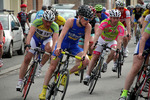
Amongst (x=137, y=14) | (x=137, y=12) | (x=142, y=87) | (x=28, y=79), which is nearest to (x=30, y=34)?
(x=28, y=79)

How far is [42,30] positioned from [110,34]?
1.96 metres

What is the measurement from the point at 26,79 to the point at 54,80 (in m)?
1.35

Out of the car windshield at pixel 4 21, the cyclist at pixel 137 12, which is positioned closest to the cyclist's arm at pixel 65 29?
the car windshield at pixel 4 21

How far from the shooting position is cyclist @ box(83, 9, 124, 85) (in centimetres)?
1030

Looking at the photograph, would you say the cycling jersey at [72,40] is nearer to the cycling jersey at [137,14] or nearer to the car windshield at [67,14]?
the cycling jersey at [137,14]

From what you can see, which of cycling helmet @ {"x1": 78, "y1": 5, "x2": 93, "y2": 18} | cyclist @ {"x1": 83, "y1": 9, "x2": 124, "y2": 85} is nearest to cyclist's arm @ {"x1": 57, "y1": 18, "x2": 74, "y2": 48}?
cycling helmet @ {"x1": 78, "y1": 5, "x2": 93, "y2": 18}

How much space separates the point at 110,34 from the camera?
434 inches

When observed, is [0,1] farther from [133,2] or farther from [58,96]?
[133,2]

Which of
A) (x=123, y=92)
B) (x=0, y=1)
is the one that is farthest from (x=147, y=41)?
(x=0, y=1)

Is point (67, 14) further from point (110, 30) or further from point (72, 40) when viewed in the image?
point (72, 40)

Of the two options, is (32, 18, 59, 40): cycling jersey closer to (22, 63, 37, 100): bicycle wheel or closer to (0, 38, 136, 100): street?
(22, 63, 37, 100): bicycle wheel

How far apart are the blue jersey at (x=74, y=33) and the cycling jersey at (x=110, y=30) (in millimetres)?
1783

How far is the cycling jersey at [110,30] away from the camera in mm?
10562

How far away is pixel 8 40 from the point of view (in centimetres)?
1695
